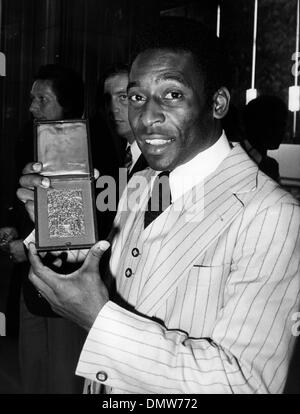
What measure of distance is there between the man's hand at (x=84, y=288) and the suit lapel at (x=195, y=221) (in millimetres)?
137

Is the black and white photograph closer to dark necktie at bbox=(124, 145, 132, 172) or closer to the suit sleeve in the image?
the suit sleeve

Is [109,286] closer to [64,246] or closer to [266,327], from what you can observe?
[64,246]

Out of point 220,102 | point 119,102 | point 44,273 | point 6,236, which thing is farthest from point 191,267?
point 119,102

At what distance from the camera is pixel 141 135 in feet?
3.79

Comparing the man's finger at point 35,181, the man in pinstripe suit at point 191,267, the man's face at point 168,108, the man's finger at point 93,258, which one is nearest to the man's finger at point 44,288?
the man in pinstripe suit at point 191,267

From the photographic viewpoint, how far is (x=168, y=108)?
113 cm

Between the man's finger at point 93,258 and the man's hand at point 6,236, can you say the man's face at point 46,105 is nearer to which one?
the man's hand at point 6,236

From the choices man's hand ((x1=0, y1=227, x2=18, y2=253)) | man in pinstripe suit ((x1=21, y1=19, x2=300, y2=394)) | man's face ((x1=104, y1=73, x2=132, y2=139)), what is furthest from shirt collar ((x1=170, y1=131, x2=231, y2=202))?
man's face ((x1=104, y1=73, x2=132, y2=139))

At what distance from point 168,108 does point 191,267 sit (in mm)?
341

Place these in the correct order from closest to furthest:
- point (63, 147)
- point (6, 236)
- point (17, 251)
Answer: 1. point (63, 147)
2. point (17, 251)
3. point (6, 236)

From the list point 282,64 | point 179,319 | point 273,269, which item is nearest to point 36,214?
point 179,319

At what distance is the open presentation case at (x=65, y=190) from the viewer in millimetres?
1162

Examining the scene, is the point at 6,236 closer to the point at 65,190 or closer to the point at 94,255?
the point at 65,190

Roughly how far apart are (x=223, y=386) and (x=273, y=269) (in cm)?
22
